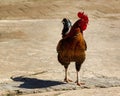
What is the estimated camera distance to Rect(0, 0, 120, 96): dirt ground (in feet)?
30.7

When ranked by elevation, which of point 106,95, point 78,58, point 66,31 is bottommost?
point 106,95

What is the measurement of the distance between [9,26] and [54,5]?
15.5 feet

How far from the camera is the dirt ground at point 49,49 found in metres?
9.35

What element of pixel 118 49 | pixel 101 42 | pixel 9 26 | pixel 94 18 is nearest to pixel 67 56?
pixel 118 49

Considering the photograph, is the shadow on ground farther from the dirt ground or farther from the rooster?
the rooster

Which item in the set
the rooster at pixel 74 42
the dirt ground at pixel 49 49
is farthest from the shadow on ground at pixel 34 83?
the rooster at pixel 74 42

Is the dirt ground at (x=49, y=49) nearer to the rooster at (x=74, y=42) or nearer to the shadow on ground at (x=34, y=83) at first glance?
the shadow on ground at (x=34, y=83)

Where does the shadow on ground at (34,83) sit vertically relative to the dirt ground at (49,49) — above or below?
below

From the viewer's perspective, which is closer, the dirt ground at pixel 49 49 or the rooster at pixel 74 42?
the rooster at pixel 74 42

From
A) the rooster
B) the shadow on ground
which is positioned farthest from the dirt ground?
the rooster

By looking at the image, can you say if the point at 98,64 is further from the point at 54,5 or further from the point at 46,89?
the point at 54,5

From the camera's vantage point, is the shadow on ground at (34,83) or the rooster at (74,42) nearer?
the rooster at (74,42)

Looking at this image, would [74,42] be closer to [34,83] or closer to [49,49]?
[34,83]

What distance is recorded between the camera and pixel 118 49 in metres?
13.3
